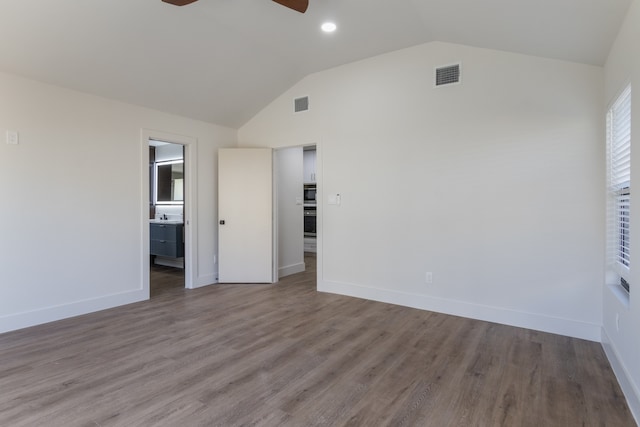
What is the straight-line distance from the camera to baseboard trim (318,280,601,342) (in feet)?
10.4

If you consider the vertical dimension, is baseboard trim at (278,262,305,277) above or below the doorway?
below

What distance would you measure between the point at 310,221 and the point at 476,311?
505 cm

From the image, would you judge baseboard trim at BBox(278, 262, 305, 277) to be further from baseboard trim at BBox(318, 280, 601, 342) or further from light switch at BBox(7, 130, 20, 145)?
light switch at BBox(7, 130, 20, 145)

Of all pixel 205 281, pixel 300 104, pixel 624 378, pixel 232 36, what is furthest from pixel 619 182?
pixel 205 281

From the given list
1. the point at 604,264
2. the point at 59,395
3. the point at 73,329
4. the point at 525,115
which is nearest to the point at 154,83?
the point at 73,329

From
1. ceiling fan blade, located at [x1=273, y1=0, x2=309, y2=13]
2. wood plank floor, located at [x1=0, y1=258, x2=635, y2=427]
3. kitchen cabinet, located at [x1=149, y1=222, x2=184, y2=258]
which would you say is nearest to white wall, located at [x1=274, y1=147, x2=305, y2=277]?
kitchen cabinet, located at [x1=149, y1=222, x2=184, y2=258]

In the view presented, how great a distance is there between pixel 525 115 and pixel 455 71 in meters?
0.88

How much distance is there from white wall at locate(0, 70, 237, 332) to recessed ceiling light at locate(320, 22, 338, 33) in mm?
2395

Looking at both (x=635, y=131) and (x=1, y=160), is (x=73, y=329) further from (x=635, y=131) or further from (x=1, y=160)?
(x=635, y=131)

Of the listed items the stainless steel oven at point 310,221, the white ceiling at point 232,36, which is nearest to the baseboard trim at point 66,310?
the white ceiling at point 232,36

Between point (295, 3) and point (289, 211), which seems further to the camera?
point (289, 211)

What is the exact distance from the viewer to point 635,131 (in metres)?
2.08

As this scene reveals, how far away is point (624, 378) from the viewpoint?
2.28 m

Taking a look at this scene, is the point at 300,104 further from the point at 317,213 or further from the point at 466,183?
the point at 466,183
